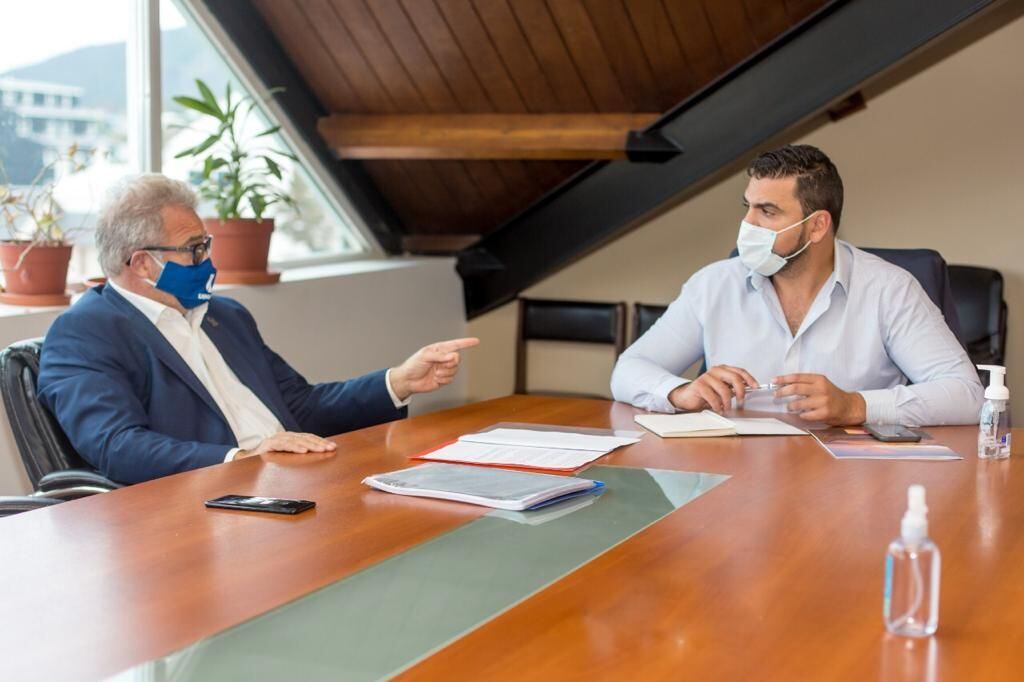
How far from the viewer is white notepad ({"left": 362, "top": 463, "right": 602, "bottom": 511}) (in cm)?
183

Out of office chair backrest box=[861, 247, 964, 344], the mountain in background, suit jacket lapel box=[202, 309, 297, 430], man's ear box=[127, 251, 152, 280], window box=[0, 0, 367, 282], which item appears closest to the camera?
man's ear box=[127, 251, 152, 280]

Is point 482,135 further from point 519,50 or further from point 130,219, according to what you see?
point 130,219

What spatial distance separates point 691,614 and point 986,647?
320mm

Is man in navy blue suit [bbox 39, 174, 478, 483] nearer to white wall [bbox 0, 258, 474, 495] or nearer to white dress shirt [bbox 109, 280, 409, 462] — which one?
white dress shirt [bbox 109, 280, 409, 462]

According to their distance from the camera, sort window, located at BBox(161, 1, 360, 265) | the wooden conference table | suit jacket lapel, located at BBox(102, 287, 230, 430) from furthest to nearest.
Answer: window, located at BBox(161, 1, 360, 265) → suit jacket lapel, located at BBox(102, 287, 230, 430) → the wooden conference table

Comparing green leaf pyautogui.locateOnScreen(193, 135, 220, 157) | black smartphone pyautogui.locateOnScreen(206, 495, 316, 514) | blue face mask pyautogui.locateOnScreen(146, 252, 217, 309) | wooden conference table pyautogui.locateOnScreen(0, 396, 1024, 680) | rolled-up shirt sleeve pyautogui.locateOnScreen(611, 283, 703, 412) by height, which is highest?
green leaf pyautogui.locateOnScreen(193, 135, 220, 157)

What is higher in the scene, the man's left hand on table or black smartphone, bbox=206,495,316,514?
the man's left hand on table

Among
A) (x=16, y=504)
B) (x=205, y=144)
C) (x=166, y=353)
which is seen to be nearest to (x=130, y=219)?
(x=166, y=353)

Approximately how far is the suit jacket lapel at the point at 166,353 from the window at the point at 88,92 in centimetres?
69

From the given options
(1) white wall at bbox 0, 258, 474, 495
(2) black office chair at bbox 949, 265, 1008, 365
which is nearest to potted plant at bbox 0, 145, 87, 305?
(1) white wall at bbox 0, 258, 474, 495

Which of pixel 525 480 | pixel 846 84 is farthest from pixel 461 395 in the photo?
pixel 525 480

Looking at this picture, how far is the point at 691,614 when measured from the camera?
1.36 m

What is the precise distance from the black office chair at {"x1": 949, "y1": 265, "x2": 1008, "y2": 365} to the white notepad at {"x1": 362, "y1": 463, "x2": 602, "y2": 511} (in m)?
2.93

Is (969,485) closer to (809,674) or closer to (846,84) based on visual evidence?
(809,674)
